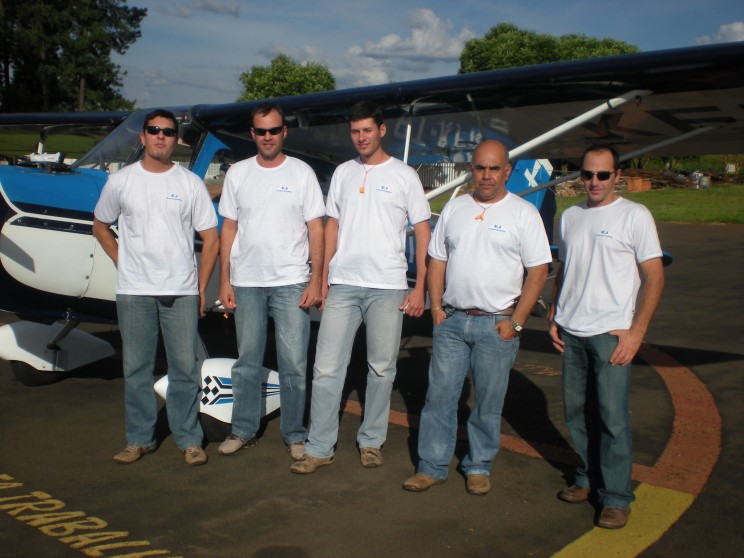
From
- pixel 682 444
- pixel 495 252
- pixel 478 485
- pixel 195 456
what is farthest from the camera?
pixel 682 444

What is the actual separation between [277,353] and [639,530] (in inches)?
73.4

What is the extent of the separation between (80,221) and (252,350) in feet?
4.96

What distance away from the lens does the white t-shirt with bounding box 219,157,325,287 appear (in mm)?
3711

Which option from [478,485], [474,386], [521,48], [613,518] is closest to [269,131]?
[474,386]

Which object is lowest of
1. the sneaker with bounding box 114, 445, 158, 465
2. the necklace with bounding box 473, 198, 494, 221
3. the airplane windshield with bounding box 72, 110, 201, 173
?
the sneaker with bounding box 114, 445, 158, 465

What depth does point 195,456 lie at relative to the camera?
3814mm

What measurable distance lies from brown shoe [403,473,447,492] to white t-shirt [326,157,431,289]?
0.89 m

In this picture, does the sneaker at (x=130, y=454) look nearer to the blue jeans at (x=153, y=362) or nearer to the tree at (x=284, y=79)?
the blue jeans at (x=153, y=362)

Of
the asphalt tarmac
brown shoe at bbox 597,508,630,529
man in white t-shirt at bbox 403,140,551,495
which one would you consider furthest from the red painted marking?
man in white t-shirt at bbox 403,140,551,495

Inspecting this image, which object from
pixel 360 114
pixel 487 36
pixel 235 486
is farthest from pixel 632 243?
pixel 487 36

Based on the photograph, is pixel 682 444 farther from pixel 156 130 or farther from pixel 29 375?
pixel 29 375

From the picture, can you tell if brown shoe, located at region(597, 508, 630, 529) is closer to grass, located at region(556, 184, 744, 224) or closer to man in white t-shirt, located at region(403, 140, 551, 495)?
man in white t-shirt, located at region(403, 140, 551, 495)

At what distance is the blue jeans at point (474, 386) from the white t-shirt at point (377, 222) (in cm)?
41

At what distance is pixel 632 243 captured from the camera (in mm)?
3047
